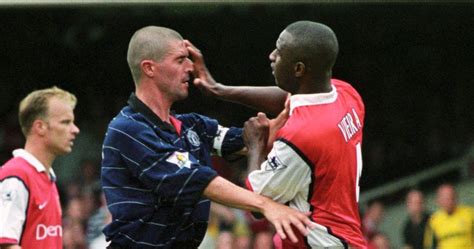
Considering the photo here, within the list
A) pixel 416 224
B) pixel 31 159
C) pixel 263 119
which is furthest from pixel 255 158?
pixel 416 224

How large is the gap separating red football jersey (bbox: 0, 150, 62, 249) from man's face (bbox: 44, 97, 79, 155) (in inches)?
7.9

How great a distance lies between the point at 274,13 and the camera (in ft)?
51.4

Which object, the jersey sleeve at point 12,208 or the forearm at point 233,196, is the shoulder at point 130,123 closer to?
the forearm at point 233,196

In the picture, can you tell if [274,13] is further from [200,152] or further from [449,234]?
[200,152]

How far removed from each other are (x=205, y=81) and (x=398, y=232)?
8.26 meters

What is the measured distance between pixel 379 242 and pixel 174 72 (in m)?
7.07

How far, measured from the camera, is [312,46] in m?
5.41

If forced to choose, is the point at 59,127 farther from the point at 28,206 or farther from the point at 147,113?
the point at 147,113

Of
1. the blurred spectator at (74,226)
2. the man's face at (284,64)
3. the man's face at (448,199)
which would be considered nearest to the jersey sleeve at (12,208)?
the man's face at (284,64)

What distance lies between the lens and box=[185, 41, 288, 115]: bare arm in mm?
6125

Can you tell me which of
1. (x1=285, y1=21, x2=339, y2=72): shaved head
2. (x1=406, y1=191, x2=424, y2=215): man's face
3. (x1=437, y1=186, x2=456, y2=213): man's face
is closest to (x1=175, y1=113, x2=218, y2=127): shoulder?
(x1=285, y1=21, x2=339, y2=72): shaved head

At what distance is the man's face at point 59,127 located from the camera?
7109mm

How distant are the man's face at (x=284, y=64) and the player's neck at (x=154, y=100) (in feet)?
2.07

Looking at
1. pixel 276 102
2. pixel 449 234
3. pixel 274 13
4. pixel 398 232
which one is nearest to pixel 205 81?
pixel 276 102
